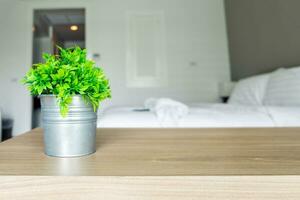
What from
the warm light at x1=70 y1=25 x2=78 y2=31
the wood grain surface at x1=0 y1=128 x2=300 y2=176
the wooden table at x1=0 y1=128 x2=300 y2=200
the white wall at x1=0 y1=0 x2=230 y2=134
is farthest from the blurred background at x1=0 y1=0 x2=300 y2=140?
the wooden table at x1=0 y1=128 x2=300 y2=200

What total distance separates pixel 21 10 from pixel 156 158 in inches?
165

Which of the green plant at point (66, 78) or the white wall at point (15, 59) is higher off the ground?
the white wall at point (15, 59)

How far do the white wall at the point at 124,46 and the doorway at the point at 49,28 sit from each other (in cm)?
35

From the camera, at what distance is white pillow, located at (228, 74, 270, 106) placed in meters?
2.18

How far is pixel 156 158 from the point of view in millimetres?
504

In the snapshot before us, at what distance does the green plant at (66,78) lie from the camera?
19.7 inches

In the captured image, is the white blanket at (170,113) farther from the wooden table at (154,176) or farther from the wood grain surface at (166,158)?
the wooden table at (154,176)

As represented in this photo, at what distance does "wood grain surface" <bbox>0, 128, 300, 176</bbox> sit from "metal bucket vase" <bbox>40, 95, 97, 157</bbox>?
0.02 metres

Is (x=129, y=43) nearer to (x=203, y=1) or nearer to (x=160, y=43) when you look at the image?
(x=160, y=43)
